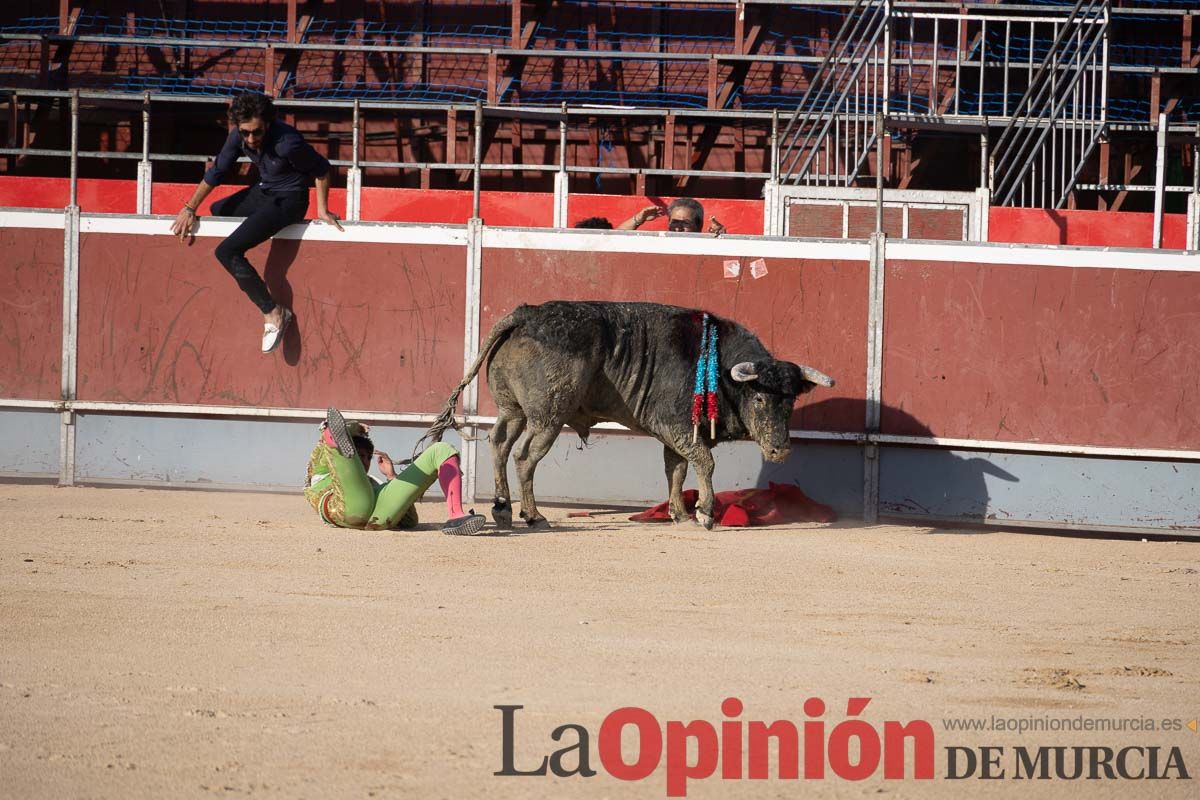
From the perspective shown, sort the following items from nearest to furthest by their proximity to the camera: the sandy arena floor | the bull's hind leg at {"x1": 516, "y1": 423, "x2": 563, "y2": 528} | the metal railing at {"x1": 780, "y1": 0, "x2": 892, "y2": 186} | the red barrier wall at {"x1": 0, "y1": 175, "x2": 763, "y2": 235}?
1. the sandy arena floor
2. the bull's hind leg at {"x1": 516, "y1": 423, "x2": 563, "y2": 528}
3. the metal railing at {"x1": 780, "y1": 0, "x2": 892, "y2": 186}
4. the red barrier wall at {"x1": 0, "y1": 175, "x2": 763, "y2": 235}

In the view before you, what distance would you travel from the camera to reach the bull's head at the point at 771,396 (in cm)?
1011

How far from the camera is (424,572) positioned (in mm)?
7543

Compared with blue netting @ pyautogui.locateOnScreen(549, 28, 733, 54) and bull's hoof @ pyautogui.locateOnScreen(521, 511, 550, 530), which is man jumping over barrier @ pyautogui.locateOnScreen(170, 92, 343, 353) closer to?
bull's hoof @ pyautogui.locateOnScreen(521, 511, 550, 530)

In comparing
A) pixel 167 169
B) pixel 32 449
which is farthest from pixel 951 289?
pixel 167 169

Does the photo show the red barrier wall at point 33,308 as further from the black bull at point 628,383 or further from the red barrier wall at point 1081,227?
the red barrier wall at point 1081,227

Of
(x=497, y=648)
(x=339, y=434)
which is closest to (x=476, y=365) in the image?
(x=339, y=434)

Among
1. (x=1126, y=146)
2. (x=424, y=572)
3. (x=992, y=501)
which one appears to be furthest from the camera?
(x=1126, y=146)

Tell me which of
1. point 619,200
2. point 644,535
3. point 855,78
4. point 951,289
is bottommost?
point 644,535

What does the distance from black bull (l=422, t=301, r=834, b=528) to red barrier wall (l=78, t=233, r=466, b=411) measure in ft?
3.62

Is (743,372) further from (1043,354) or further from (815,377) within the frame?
(1043,354)

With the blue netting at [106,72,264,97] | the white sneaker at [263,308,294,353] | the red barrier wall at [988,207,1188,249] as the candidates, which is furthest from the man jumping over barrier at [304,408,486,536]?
the blue netting at [106,72,264,97]

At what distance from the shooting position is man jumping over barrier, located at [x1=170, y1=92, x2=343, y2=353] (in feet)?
36.0

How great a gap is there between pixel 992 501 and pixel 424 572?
195 inches

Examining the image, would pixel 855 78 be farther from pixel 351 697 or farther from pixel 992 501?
pixel 351 697
